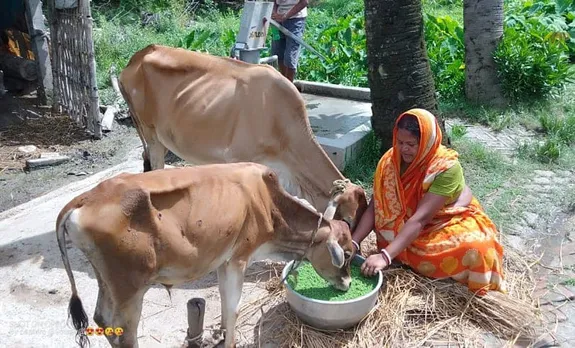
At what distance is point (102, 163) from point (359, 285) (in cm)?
377

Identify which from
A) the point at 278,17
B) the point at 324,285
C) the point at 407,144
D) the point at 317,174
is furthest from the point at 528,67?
the point at 324,285

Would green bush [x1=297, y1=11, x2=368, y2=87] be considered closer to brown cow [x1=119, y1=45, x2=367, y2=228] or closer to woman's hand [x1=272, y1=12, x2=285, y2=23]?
woman's hand [x1=272, y1=12, x2=285, y2=23]

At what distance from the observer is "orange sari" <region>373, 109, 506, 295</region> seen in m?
3.88

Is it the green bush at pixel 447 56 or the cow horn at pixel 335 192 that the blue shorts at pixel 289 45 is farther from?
the cow horn at pixel 335 192

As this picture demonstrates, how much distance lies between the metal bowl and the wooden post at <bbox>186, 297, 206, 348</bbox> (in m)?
0.54

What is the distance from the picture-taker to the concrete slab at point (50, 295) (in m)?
3.74

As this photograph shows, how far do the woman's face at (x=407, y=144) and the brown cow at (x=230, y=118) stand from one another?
1.88 feet

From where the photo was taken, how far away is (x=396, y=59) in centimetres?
562

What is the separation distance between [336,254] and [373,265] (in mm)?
390

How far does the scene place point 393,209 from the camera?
410 centimetres

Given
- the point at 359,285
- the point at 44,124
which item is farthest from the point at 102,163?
the point at 359,285

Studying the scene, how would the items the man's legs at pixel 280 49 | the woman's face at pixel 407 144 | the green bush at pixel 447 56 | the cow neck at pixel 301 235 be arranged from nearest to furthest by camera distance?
the cow neck at pixel 301 235
the woman's face at pixel 407 144
the man's legs at pixel 280 49
the green bush at pixel 447 56

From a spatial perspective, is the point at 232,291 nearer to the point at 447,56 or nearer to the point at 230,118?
the point at 230,118

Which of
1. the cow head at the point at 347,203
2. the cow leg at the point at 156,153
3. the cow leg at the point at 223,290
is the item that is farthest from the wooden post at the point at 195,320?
the cow leg at the point at 156,153
